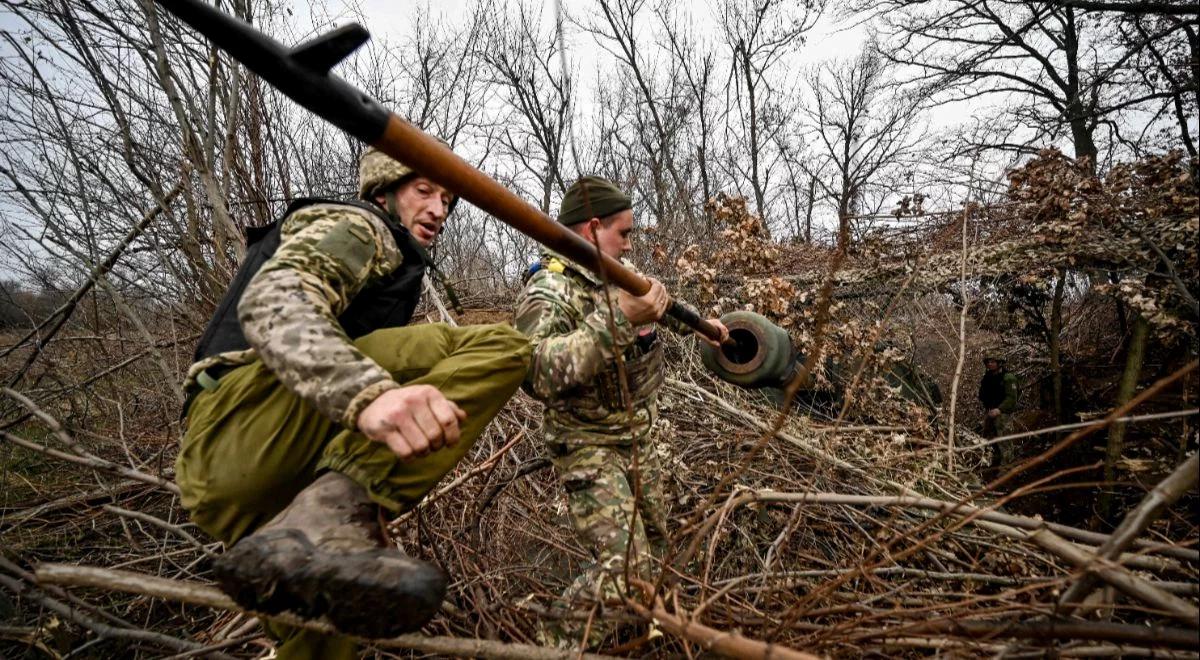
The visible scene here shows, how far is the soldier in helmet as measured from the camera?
1.02 metres

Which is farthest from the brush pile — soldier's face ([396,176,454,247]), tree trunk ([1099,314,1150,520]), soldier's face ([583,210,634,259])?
soldier's face ([396,176,454,247])

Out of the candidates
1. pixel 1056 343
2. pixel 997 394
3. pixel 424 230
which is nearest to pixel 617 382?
pixel 424 230

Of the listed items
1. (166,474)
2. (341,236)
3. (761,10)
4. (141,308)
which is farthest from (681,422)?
(761,10)

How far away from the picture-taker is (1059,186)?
176 inches

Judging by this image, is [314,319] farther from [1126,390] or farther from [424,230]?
[1126,390]

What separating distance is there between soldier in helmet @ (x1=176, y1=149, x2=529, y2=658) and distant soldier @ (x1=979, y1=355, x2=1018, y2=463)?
22.2 feet

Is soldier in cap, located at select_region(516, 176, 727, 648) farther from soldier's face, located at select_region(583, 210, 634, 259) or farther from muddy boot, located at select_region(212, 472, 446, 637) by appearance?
muddy boot, located at select_region(212, 472, 446, 637)

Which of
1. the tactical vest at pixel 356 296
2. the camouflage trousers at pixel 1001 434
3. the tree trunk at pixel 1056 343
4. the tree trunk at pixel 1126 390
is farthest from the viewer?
the camouflage trousers at pixel 1001 434

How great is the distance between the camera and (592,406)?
2420 millimetres

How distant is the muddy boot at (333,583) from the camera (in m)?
1.00

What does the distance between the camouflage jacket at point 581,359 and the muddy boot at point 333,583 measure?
109cm

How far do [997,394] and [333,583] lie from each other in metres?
7.43

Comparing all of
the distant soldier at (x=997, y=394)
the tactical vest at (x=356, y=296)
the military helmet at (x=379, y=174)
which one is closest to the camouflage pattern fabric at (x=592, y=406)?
the tactical vest at (x=356, y=296)

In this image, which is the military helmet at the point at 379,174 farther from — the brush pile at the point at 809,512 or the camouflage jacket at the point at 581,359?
the brush pile at the point at 809,512
